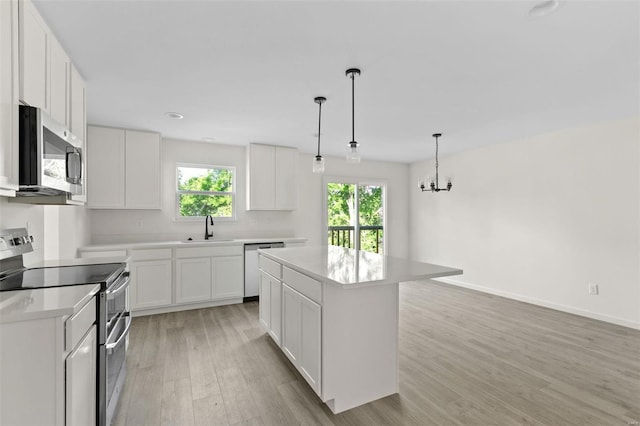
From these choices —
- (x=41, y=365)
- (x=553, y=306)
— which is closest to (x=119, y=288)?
(x=41, y=365)

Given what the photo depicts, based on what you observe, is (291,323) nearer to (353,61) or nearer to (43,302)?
(43,302)

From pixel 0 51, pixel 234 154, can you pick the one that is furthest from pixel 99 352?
pixel 234 154

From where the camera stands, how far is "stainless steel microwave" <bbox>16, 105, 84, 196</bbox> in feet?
4.94

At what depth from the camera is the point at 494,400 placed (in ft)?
6.86

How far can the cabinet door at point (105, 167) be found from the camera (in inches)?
148

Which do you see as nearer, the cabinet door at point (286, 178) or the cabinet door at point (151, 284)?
the cabinet door at point (151, 284)

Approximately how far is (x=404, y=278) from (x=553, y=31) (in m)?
1.77

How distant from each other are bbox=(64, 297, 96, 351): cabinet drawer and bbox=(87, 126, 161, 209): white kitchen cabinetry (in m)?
2.80

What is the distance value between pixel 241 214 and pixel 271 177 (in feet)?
2.56

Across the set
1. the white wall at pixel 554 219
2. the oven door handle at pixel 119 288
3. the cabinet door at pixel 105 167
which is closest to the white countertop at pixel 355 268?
the oven door handle at pixel 119 288

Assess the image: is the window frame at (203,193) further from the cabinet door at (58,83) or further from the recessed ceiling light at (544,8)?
the recessed ceiling light at (544,8)

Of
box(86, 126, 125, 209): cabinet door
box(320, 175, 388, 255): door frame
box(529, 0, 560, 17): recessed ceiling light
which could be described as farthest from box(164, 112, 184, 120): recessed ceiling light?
box(529, 0, 560, 17): recessed ceiling light

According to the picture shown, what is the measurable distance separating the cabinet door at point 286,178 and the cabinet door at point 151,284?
74.8 inches

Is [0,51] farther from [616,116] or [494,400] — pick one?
[616,116]
